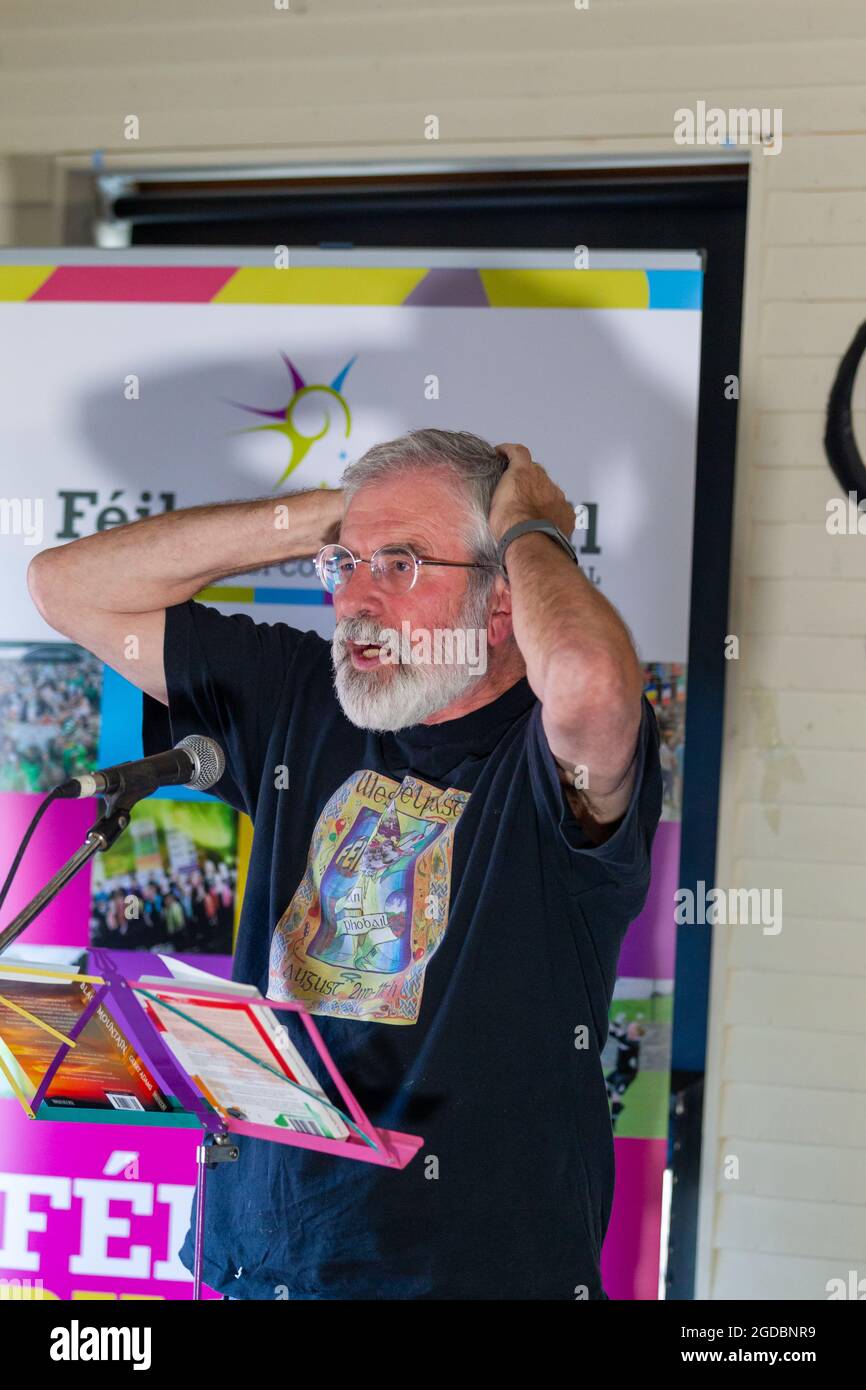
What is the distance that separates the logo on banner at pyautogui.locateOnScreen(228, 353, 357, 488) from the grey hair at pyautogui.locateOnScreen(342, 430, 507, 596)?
0.34m

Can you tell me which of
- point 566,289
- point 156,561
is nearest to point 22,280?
point 156,561

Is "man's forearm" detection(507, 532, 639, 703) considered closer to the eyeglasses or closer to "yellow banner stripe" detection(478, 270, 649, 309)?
the eyeglasses

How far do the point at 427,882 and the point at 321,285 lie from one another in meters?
1.19

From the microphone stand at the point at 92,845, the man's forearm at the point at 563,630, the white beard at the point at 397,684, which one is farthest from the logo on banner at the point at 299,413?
the microphone stand at the point at 92,845

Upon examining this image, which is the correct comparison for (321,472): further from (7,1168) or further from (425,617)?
(7,1168)

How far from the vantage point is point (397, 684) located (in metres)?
2.02

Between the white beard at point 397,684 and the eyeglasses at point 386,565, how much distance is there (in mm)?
64

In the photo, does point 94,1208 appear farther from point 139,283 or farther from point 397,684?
point 139,283

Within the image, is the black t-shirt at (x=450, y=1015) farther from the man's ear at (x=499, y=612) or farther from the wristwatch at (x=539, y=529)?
the wristwatch at (x=539, y=529)

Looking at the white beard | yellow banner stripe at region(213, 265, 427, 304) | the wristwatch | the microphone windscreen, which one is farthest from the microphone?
yellow banner stripe at region(213, 265, 427, 304)

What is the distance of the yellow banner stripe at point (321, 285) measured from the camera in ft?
7.98

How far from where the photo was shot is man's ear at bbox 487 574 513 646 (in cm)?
205

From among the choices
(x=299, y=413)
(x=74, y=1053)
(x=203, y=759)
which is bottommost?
(x=74, y=1053)

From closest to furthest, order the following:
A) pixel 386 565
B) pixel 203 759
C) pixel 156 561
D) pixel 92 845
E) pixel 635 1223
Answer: pixel 92 845 → pixel 203 759 → pixel 386 565 → pixel 156 561 → pixel 635 1223
